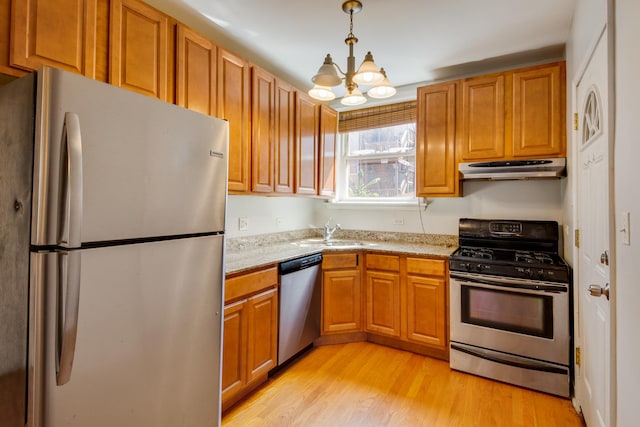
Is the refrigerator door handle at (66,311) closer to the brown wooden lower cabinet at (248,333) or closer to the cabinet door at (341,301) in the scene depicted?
the brown wooden lower cabinet at (248,333)

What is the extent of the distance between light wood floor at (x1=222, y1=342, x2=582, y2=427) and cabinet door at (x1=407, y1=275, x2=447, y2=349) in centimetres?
20

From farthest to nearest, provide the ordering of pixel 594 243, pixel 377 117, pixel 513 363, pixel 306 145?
1. pixel 377 117
2. pixel 306 145
3. pixel 513 363
4. pixel 594 243

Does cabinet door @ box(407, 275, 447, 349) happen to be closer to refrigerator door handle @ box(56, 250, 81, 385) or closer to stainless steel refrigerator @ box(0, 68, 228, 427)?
stainless steel refrigerator @ box(0, 68, 228, 427)

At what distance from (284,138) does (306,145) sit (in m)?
0.33

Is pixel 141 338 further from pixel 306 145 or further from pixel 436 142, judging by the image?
pixel 436 142

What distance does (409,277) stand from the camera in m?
2.75

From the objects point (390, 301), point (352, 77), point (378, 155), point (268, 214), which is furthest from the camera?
point (378, 155)

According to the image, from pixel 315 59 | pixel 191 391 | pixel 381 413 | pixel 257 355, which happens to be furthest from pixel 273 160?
pixel 381 413

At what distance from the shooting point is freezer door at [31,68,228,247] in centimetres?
104

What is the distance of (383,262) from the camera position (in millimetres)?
2873

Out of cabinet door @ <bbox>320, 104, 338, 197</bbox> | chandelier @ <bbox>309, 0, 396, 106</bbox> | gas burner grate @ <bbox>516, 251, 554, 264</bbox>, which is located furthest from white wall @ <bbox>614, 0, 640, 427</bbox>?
cabinet door @ <bbox>320, 104, 338, 197</bbox>

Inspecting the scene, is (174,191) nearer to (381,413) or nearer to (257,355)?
(257,355)

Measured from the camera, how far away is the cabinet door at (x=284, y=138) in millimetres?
2670

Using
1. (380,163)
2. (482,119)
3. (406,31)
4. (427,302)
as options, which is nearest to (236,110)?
(406,31)
